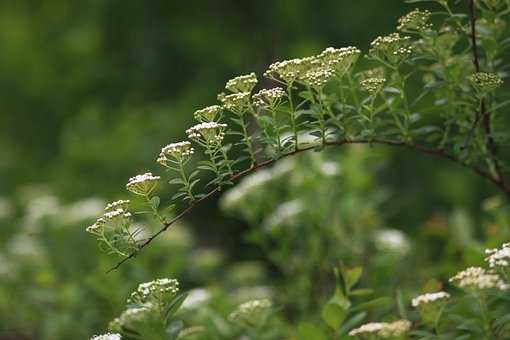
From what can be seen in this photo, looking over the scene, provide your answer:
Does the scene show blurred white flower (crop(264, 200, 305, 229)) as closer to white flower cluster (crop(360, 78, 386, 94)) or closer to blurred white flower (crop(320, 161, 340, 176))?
blurred white flower (crop(320, 161, 340, 176))

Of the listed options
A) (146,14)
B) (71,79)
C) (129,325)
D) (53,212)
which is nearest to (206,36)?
(146,14)

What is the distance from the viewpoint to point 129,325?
1712mm

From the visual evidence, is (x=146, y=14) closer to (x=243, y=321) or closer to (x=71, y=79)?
(x=71, y=79)

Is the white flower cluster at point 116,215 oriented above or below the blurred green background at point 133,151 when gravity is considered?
below

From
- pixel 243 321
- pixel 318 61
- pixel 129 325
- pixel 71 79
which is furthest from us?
pixel 71 79

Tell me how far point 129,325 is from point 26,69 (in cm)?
460

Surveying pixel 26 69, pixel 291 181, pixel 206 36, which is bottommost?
pixel 291 181

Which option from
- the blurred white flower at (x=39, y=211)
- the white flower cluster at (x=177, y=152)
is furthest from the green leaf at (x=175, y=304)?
the blurred white flower at (x=39, y=211)

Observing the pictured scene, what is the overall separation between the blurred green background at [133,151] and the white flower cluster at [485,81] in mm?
852

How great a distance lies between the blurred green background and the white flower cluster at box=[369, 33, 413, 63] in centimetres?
92

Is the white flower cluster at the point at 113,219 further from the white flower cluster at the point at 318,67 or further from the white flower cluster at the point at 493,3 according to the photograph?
the white flower cluster at the point at 493,3

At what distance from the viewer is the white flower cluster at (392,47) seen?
1.58m

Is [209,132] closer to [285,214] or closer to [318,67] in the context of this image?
[318,67]

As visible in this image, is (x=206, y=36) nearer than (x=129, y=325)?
No
